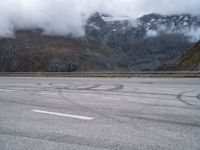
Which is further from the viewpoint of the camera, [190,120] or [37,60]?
[37,60]

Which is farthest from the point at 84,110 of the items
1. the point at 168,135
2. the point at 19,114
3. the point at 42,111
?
the point at 168,135

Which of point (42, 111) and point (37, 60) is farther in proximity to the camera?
point (37, 60)

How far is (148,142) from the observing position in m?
6.01

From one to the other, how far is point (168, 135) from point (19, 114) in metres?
4.59

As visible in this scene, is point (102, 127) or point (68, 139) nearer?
point (68, 139)

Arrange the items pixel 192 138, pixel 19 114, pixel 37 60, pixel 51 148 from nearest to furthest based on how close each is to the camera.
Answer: pixel 51 148
pixel 192 138
pixel 19 114
pixel 37 60

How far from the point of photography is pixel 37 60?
612 feet

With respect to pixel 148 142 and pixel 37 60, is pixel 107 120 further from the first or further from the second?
pixel 37 60

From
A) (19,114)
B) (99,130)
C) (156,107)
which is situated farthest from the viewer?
(156,107)

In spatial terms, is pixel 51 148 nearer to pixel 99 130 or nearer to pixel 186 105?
pixel 99 130

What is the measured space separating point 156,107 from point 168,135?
12.3ft

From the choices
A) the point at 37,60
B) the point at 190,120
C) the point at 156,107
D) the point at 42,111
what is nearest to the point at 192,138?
the point at 190,120

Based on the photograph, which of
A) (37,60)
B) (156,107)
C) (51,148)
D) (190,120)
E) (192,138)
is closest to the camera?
(51,148)

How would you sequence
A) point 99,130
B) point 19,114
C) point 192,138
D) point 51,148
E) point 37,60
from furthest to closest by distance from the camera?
point 37,60 < point 19,114 < point 99,130 < point 192,138 < point 51,148
